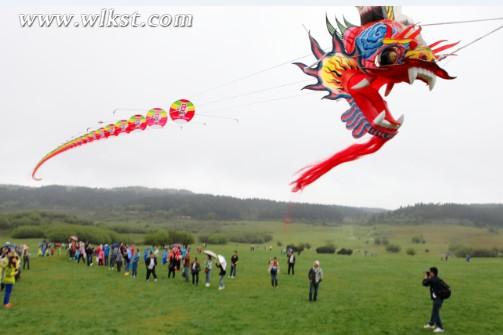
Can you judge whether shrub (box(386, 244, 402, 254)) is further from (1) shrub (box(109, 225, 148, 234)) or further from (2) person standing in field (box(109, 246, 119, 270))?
(1) shrub (box(109, 225, 148, 234))

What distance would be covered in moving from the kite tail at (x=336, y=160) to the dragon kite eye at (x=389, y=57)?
81.3 inches

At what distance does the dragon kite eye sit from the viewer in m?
11.4

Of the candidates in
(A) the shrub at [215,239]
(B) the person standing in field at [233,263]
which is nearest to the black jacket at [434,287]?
(B) the person standing in field at [233,263]

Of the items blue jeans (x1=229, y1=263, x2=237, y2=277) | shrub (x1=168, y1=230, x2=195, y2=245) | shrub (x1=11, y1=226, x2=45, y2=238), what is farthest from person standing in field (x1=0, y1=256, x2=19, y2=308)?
shrub (x1=11, y1=226, x2=45, y2=238)

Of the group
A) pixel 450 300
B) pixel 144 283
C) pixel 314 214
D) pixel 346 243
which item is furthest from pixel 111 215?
pixel 450 300

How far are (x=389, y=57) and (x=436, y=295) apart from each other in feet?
22.1

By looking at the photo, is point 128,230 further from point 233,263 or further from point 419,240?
point 233,263

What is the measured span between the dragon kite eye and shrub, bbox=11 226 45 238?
Result: 5975 centimetres

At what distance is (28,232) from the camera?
6138cm

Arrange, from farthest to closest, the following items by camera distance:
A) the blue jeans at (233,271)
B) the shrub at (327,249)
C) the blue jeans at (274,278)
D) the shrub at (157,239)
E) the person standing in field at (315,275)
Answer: the shrub at (157,239) < the shrub at (327,249) < the blue jeans at (233,271) < the blue jeans at (274,278) < the person standing in field at (315,275)

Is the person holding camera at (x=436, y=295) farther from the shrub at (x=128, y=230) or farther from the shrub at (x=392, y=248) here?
the shrub at (x=128, y=230)

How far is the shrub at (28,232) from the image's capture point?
60.7 m

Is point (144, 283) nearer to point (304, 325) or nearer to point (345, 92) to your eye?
point (304, 325)

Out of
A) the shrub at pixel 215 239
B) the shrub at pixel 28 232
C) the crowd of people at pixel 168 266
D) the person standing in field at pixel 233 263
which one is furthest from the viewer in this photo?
the shrub at pixel 28 232
